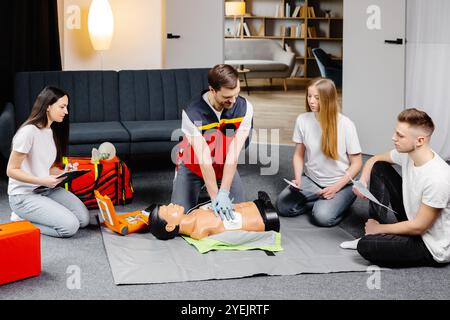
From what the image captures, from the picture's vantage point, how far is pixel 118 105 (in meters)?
5.62

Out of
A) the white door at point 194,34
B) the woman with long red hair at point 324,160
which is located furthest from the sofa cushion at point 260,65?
the woman with long red hair at point 324,160

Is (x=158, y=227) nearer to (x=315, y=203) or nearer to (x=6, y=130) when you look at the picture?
(x=315, y=203)

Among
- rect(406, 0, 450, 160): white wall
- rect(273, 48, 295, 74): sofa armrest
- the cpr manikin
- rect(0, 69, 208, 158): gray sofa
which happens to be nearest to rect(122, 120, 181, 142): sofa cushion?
rect(0, 69, 208, 158): gray sofa

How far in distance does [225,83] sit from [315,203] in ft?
3.14

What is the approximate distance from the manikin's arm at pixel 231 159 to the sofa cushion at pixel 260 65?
6.35m

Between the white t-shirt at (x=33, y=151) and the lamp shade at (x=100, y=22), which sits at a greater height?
the lamp shade at (x=100, y=22)

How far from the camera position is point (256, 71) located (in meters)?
10.3

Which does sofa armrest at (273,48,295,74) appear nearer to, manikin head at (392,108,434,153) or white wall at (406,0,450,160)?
white wall at (406,0,450,160)

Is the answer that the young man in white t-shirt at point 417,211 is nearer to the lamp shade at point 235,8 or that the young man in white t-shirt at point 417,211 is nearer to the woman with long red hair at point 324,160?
the woman with long red hair at point 324,160

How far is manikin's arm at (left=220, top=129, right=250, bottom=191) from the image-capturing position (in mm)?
3789

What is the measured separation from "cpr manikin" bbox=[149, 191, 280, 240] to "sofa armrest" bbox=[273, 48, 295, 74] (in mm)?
6823

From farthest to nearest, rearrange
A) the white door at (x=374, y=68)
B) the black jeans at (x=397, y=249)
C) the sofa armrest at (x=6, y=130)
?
the white door at (x=374, y=68), the sofa armrest at (x=6, y=130), the black jeans at (x=397, y=249)

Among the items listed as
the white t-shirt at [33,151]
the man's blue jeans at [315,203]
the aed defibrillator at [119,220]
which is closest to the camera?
the white t-shirt at [33,151]

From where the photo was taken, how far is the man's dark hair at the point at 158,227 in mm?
3697
